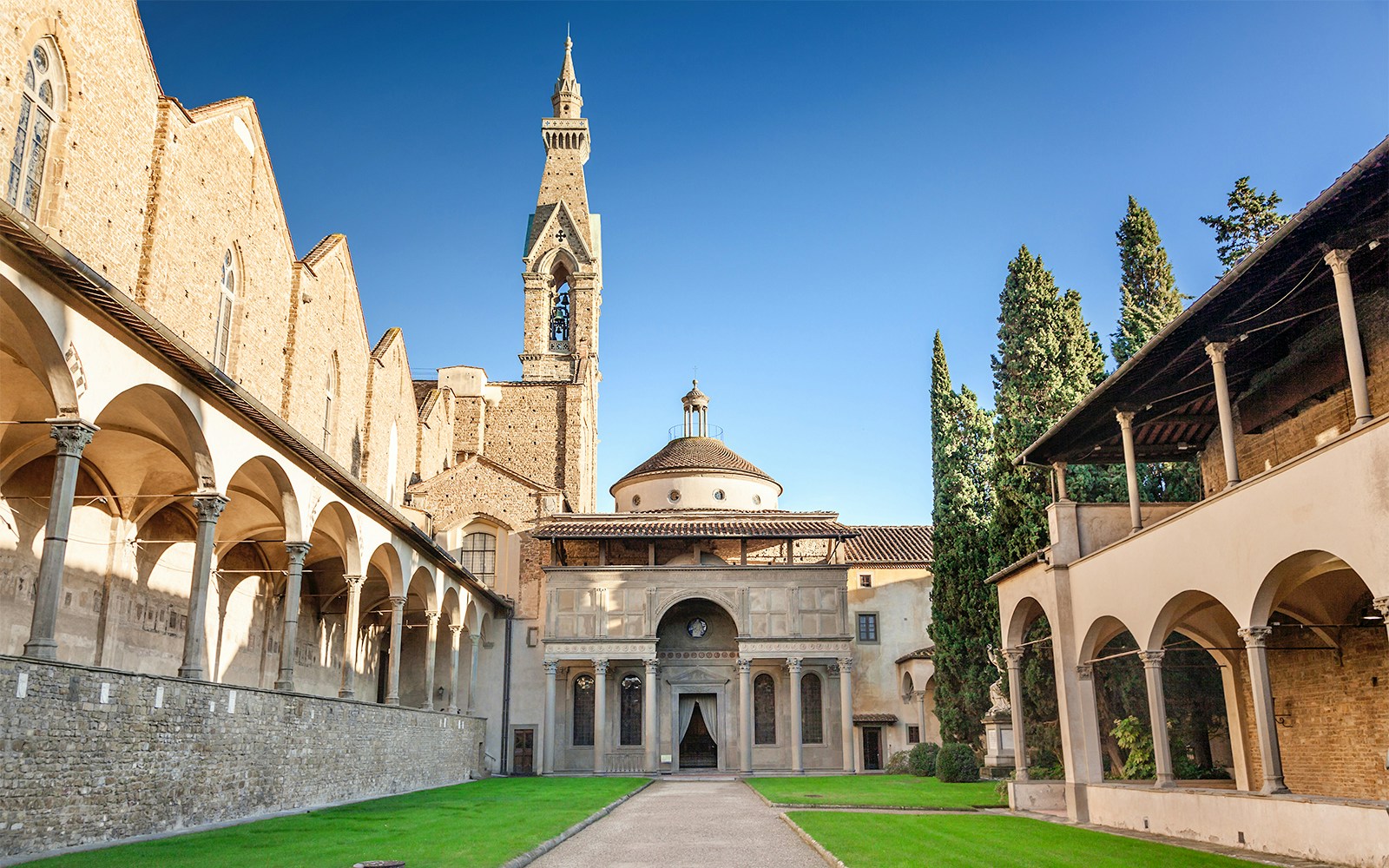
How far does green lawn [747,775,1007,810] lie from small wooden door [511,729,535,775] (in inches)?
371

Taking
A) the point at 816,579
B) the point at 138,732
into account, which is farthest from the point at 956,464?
the point at 138,732

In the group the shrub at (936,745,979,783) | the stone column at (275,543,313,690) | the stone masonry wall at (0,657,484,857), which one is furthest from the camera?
the shrub at (936,745,979,783)

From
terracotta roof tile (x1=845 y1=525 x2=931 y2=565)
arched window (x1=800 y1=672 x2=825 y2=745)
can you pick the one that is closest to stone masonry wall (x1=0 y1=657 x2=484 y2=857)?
arched window (x1=800 y1=672 x2=825 y2=745)

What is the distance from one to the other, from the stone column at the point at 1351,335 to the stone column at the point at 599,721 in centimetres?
2690

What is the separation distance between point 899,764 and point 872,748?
352cm

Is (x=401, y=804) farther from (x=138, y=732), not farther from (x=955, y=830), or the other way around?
(x=955, y=830)

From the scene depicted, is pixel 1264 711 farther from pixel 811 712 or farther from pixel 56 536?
pixel 811 712

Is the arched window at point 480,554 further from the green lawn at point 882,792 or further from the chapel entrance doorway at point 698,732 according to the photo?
the green lawn at point 882,792

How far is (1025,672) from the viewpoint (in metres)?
22.8

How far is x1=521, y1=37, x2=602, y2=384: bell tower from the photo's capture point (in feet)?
161

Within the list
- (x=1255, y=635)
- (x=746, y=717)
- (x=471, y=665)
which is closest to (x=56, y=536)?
(x=1255, y=635)

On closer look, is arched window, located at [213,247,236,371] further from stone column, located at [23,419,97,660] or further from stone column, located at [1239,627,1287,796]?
stone column, located at [1239,627,1287,796]

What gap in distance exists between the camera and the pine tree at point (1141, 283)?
2512 cm

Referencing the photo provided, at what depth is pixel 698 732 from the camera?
37531mm
